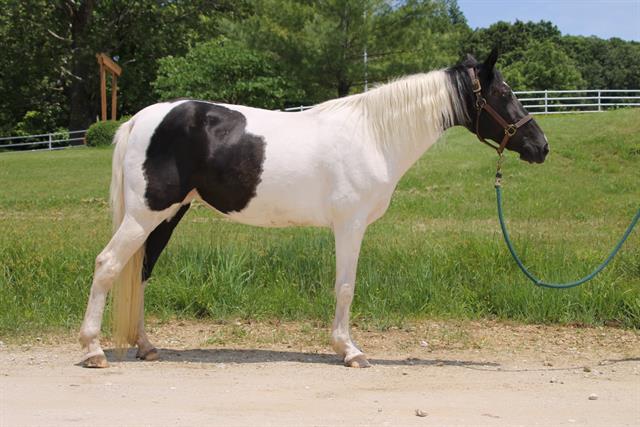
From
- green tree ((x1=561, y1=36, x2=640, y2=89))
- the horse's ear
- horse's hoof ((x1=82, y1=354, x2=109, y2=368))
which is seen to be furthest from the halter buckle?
green tree ((x1=561, y1=36, x2=640, y2=89))

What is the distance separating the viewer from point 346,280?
5.71m

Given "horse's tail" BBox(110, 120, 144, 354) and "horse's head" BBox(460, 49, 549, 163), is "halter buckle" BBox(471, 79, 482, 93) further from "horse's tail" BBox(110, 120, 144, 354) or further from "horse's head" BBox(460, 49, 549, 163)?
"horse's tail" BBox(110, 120, 144, 354)

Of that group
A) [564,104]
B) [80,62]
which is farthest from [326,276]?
[564,104]

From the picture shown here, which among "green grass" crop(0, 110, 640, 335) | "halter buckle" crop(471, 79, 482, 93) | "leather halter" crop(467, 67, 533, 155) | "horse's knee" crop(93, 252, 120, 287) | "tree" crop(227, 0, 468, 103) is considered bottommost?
"green grass" crop(0, 110, 640, 335)

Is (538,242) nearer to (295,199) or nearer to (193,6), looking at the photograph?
(295,199)

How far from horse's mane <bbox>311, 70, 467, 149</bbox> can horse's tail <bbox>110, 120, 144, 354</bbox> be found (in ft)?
5.56

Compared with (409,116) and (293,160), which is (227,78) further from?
(293,160)

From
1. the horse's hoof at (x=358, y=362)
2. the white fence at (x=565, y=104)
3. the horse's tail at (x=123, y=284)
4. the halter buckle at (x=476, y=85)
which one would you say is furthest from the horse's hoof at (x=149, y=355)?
the white fence at (x=565, y=104)

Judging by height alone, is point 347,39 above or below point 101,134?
above

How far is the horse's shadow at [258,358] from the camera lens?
19.4 feet

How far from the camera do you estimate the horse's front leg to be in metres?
5.61

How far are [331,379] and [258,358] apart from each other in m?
0.92

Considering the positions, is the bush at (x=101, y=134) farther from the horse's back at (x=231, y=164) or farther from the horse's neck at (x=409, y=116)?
the horse's neck at (x=409, y=116)

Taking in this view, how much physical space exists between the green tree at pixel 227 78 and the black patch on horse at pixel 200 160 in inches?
912
